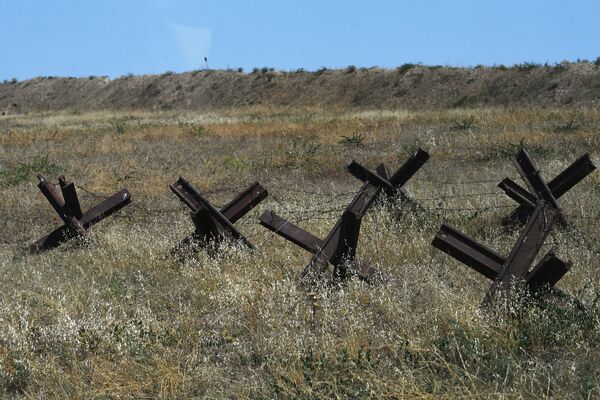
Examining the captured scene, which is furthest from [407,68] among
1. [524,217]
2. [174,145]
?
[524,217]

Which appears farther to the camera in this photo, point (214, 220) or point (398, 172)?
point (398, 172)

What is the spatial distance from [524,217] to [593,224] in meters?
0.84

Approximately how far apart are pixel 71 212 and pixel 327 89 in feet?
134

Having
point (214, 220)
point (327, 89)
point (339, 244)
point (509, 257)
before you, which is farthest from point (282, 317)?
point (327, 89)

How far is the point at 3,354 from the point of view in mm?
5234

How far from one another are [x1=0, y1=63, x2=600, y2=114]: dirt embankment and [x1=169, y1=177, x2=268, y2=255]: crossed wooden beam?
2999 cm

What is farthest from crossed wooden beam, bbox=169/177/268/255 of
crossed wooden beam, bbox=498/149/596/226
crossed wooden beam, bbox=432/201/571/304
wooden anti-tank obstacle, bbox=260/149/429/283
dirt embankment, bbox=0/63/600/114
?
dirt embankment, bbox=0/63/600/114

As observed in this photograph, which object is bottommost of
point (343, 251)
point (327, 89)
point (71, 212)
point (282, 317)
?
point (282, 317)

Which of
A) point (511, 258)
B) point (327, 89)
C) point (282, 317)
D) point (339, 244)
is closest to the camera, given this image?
point (511, 258)

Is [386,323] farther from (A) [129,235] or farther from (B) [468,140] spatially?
(B) [468,140]

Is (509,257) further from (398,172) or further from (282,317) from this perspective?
(398,172)

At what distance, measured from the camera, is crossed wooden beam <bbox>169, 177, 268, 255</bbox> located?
24.9ft

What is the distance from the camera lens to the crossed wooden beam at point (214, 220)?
24.9 feet

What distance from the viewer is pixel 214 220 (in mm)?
7664
